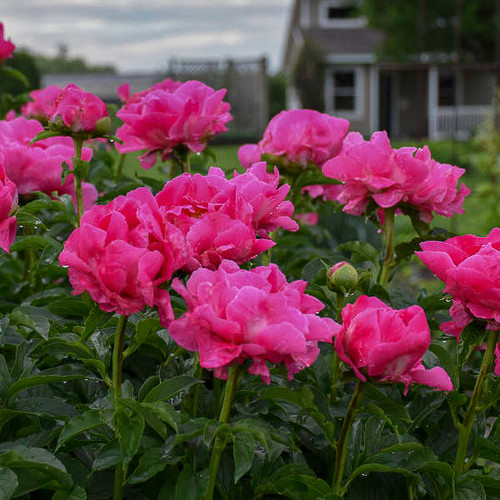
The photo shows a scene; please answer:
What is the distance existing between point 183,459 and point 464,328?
36 cm

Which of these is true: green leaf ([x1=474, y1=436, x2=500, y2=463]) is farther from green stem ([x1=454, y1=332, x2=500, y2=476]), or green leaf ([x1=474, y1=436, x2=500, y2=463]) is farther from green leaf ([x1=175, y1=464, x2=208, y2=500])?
green leaf ([x1=175, y1=464, x2=208, y2=500])

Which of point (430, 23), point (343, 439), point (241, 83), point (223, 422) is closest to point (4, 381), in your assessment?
point (223, 422)

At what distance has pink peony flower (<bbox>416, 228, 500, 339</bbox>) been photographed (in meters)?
0.88

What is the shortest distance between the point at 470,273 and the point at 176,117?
1.93 feet

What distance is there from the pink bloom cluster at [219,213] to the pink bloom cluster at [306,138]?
45 cm

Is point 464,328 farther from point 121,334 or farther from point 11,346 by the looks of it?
point 11,346

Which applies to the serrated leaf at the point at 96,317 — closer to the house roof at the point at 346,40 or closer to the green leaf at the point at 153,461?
the green leaf at the point at 153,461

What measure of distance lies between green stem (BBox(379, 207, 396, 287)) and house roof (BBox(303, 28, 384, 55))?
18.3 m

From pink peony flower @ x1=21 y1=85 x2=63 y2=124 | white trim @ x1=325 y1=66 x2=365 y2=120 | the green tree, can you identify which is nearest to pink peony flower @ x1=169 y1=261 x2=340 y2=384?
pink peony flower @ x1=21 y1=85 x2=63 y2=124

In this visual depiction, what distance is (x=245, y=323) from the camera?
0.74m

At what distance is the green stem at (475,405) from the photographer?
95 centimetres

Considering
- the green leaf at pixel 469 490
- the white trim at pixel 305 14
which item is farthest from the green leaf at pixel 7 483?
the white trim at pixel 305 14

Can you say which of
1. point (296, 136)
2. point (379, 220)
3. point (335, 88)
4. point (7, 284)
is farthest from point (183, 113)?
point (335, 88)

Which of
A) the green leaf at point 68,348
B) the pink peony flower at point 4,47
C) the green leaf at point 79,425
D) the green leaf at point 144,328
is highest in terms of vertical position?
the pink peony flower at point 4,47
